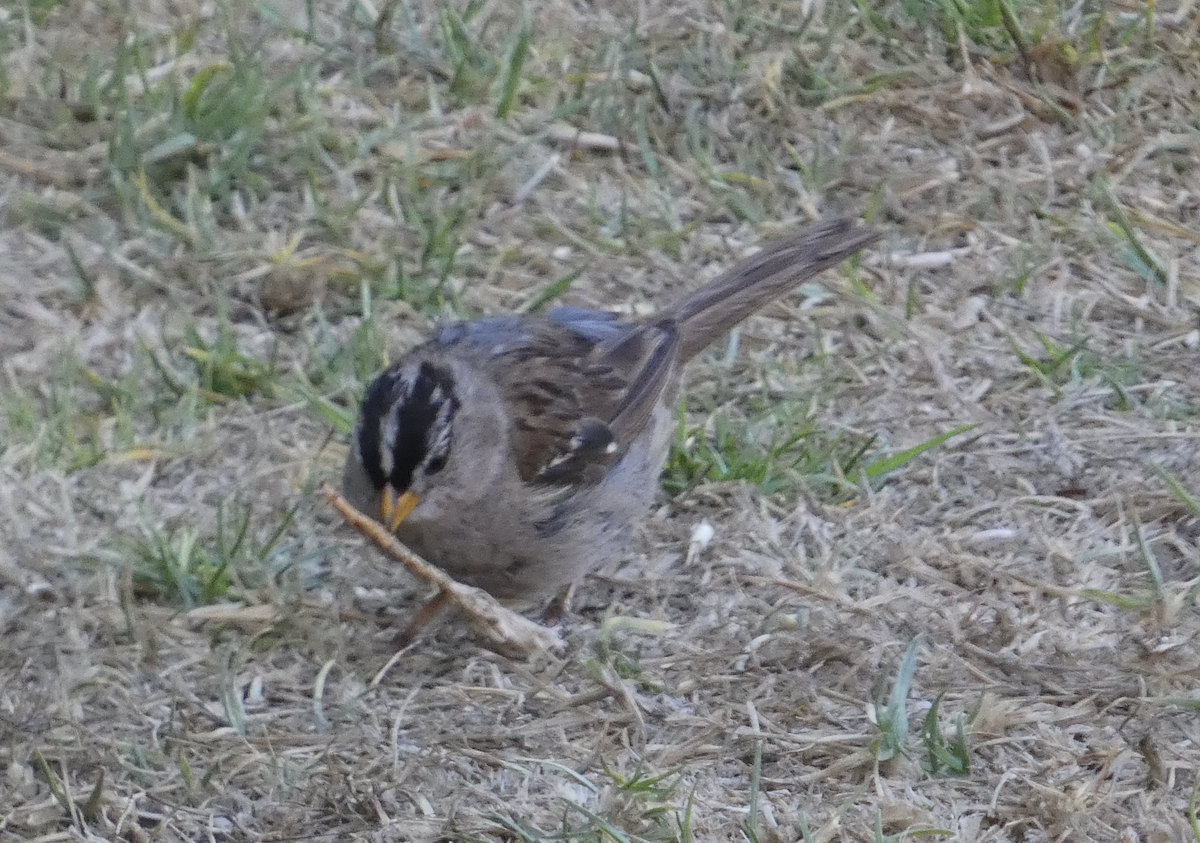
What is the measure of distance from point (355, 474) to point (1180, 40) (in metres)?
3.81

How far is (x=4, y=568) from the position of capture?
14.1ft

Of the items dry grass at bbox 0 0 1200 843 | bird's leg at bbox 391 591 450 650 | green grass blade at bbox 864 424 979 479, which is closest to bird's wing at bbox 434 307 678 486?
dry grass at bbox 0 0 1200 843

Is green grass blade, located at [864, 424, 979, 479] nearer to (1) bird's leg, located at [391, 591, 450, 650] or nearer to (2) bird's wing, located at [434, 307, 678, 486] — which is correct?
(2) bird's wing, located at [434, 307, 678, 486]

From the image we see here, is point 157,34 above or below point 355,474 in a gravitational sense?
above

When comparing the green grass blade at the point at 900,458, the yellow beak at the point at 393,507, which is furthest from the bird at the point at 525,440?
the green grass blade at the point at 900,458

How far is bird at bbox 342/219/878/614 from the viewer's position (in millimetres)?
4164

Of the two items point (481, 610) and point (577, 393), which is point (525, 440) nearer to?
point (577, 393)

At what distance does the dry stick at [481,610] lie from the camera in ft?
13.4

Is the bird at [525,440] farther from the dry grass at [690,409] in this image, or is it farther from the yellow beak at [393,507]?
the dry grass at [690,409]

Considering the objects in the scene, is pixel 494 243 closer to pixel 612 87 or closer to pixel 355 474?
pixel 612 87

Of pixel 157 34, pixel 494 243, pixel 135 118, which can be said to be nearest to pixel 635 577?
pixel 494 243

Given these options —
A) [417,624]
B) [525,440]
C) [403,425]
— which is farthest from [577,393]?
[417,624]

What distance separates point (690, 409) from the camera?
5.19 m

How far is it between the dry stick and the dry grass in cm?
8
